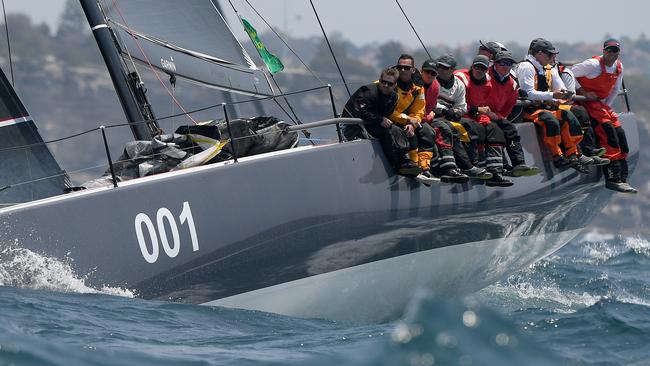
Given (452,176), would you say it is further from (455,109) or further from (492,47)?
(492,47)

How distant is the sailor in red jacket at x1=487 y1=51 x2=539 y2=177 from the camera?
778 centimetres

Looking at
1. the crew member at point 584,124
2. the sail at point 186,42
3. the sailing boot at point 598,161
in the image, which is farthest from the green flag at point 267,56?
the sailing boot at point 598,161

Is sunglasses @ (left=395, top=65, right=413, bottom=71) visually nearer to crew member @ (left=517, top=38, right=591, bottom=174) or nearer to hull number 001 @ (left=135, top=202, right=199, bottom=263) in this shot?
crew member @ (left=517, top=38, right=591, bottom=174)

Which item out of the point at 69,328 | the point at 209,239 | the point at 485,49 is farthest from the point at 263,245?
the point at 485,49

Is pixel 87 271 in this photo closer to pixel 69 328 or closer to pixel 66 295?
pixel 66 295

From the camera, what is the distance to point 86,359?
4496 mm

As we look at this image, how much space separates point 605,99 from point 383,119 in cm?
219

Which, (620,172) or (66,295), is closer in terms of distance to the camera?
(66,295)

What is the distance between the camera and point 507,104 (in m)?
7.96

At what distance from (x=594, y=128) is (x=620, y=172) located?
386mm

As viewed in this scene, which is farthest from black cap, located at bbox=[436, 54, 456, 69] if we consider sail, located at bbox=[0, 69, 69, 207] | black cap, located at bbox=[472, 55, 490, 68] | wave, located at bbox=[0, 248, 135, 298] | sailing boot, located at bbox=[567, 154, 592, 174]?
wave, located at bbox=[0, 248, 135, 298]

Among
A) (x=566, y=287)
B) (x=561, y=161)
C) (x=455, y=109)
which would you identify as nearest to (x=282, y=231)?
(x=455, y=109)

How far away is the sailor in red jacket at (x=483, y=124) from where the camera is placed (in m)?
7.67

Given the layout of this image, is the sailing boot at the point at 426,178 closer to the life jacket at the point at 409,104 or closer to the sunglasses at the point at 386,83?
the life jacket at the point at 409,104
